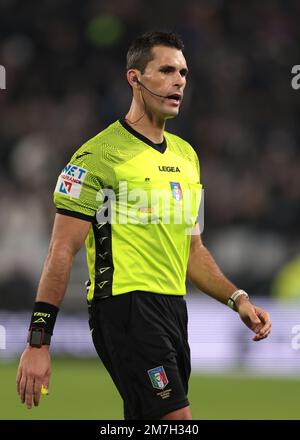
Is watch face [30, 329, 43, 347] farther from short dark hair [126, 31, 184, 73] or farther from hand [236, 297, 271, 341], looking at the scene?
short dark hair [126, 31, 184, 73]

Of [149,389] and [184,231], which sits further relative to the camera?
[184,231]

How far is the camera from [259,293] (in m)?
14.2

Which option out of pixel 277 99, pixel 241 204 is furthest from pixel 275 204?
pixel 277 99

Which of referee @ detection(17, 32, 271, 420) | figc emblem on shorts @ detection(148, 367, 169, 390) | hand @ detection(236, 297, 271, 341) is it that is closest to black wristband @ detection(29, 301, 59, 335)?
referee @ detection(17, 32, 271, 420)

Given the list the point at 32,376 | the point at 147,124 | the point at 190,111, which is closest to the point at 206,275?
the point at 147,124

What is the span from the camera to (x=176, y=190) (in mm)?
5312

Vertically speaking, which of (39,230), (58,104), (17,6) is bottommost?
(39,230)

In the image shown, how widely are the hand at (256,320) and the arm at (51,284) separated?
0.91 m

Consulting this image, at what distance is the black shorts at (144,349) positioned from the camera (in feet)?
16.3

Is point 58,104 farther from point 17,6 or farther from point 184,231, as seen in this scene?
point 184,231

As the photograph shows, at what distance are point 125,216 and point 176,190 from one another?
→ 1.08 feet

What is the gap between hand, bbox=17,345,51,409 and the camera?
181 inches

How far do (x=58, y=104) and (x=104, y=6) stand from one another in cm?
259

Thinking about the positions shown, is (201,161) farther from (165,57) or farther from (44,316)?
(44,316)
